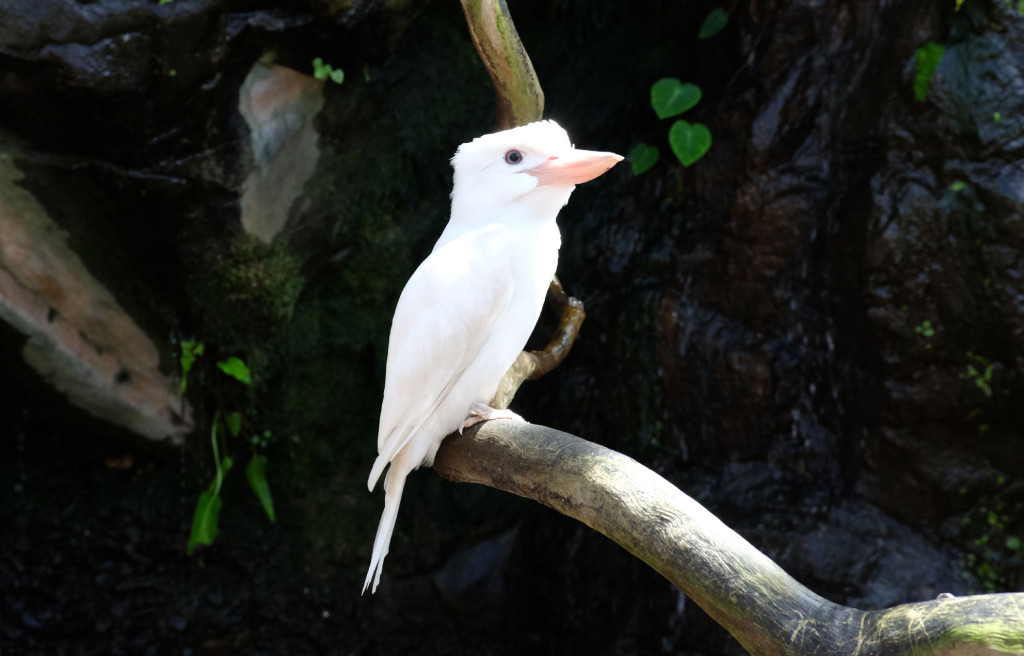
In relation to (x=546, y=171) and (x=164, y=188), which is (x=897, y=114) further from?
(x=164, y=188)

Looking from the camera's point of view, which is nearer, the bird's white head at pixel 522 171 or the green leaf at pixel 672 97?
the bird's white head at pixel 522 171

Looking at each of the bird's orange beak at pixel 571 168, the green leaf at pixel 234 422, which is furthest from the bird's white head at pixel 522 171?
the green leaf at pixel 234 422

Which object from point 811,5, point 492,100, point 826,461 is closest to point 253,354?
point 492,100

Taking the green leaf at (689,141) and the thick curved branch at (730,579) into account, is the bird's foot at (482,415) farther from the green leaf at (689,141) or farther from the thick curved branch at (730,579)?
the green leaf at (689,141)

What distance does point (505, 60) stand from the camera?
253cm

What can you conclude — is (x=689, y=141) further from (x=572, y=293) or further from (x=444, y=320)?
(x=444, y=320)

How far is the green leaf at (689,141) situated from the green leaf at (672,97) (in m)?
0.09

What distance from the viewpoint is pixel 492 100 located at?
4.54 m

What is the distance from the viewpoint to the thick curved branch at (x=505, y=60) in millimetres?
2438

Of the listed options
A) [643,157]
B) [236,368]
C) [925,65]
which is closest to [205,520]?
[236,368]

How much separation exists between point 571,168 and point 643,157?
2182 mm

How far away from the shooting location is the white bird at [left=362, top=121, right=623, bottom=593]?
7.01 ft

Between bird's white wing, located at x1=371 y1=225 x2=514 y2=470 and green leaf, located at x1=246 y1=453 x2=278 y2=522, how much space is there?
1967 mm

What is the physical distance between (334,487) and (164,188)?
179 centimetres
